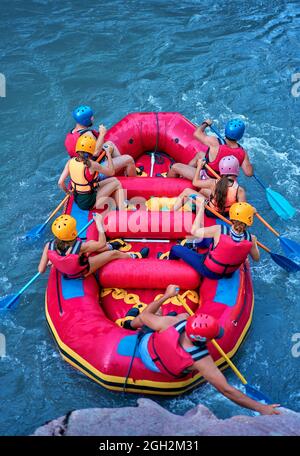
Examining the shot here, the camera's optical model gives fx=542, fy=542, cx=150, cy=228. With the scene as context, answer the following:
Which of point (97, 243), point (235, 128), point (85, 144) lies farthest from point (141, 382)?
point (235, 128)

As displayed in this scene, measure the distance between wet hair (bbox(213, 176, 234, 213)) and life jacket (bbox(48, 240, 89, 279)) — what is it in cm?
151

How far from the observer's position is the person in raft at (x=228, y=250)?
4875 mm

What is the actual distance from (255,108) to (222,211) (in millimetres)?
3832

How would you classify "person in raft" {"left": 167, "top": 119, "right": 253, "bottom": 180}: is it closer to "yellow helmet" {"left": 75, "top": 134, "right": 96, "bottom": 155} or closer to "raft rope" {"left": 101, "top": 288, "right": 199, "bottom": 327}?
"yellow helmet" {"left": 75, "top": 134, "right": 96, "bottom": 155}

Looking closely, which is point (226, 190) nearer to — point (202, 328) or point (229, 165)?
point (229, 165)

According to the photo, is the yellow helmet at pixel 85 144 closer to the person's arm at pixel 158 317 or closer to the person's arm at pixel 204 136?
the person's arm at pixel 204 136

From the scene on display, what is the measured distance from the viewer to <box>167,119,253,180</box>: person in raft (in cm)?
607

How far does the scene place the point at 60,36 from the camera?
1073 cm

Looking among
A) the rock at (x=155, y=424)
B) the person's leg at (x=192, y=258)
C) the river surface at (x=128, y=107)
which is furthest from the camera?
the person's leg at (x=192, y=258)

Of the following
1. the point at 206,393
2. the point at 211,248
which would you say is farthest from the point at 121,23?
the point at 206,393

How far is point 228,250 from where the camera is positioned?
4863mm

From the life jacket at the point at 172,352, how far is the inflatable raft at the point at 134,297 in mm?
231

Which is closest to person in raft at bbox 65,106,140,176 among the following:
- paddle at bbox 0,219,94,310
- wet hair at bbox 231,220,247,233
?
paddle at bbox 0,219,94,310

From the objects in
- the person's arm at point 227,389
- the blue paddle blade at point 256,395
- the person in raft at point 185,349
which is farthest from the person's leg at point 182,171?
the person's arm at point 227,389
